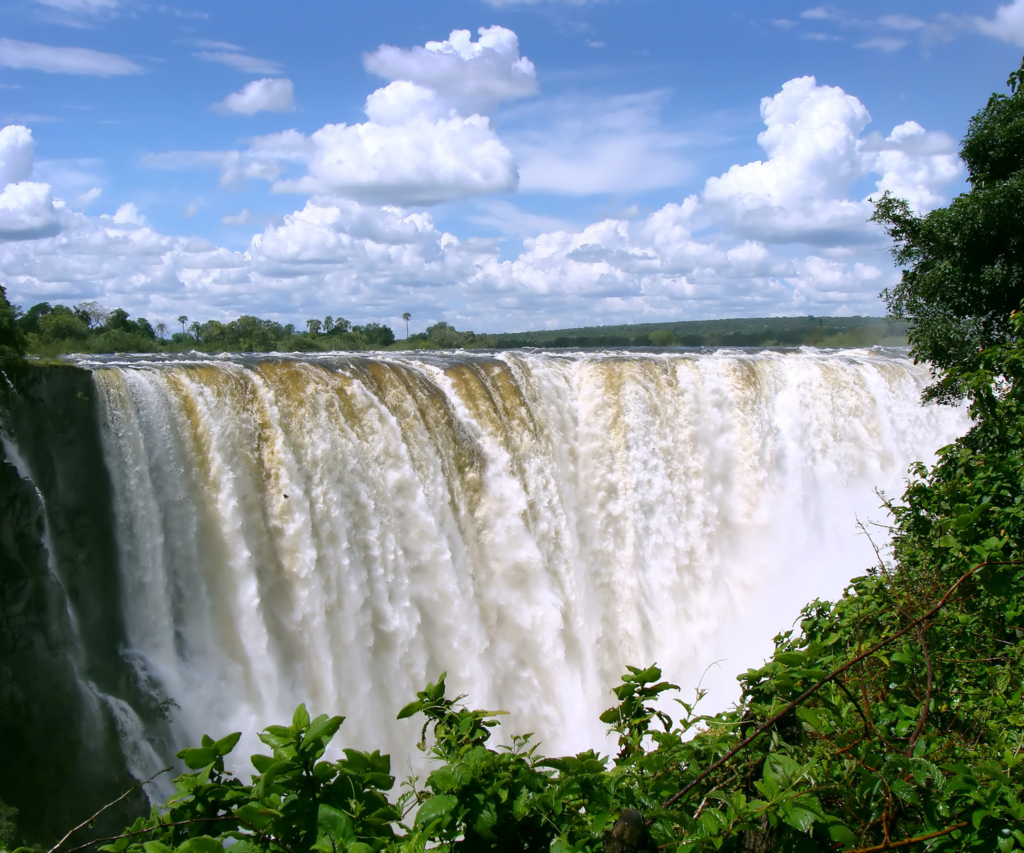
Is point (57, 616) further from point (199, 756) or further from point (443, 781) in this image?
point (443, 781)

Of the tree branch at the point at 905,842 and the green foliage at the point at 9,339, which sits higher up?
the green foliage at the point at 9,339

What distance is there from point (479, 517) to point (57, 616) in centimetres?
607

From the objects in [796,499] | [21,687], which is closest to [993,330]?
[796,499]

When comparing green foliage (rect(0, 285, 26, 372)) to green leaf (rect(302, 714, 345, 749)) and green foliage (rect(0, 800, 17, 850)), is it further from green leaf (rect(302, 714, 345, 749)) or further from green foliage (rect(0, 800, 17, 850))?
green leaf (rect(302, 714, 345, 749))

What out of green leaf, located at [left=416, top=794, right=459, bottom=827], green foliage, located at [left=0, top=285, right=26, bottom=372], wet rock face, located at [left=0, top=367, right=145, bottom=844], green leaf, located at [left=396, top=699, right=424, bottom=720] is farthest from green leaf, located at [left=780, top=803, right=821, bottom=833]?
green foliage, located at [left=0, top=285, right=26, bottom=372]

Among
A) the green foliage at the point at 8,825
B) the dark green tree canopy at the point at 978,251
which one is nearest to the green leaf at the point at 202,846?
the green foliage at the point at 8,825

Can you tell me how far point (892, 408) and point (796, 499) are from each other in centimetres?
374

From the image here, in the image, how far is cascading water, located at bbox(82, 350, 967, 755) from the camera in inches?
371

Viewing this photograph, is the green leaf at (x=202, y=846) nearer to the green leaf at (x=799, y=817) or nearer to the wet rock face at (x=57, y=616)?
the green leaf at (x=799, y=817)

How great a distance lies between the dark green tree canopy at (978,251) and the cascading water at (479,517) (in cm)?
510

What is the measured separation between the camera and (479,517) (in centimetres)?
1251

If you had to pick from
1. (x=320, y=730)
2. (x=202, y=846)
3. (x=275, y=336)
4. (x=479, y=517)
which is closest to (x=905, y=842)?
(x=320, y=730)

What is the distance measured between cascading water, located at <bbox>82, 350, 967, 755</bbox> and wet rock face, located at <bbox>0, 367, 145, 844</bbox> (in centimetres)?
30

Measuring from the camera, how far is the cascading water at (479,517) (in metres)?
9.43
